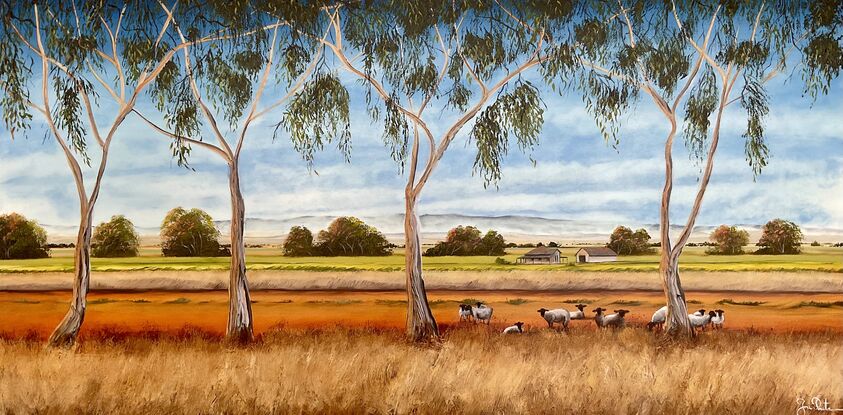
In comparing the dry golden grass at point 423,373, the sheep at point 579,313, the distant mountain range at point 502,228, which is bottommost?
the dry golden grass at point 423,373

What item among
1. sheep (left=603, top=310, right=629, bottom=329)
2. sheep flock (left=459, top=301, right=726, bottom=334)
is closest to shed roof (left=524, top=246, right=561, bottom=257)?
sheep flock (left=459, top=301, right=726, bottom=334)

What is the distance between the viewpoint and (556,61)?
498 cm

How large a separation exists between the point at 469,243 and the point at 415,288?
19.9 inches

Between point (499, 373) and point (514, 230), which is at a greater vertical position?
point (514, 230)

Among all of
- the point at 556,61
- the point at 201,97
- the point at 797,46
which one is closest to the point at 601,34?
the point at 556,61

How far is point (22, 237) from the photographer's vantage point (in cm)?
490

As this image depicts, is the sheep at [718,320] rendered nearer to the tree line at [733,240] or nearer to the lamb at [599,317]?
the tree line at [733,240]

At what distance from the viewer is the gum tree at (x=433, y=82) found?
4969 mm

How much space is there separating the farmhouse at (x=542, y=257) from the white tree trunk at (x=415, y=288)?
2.36 ft

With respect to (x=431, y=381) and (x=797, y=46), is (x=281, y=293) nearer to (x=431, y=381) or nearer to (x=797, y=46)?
(x=431, y=381)

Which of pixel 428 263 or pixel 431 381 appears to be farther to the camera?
pixel 428 263

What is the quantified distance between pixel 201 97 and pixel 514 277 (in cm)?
256

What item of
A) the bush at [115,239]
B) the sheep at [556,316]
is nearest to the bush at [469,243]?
the sheep at [556,316]
